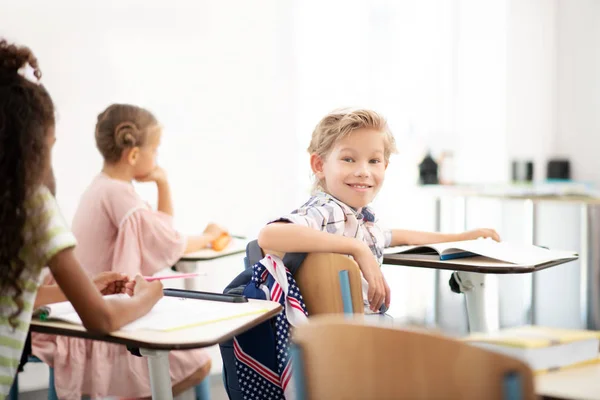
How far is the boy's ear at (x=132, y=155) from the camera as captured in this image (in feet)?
8.84

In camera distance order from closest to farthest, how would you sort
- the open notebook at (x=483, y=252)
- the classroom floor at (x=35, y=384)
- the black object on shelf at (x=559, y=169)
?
the open notebook at (x=483, y=252) < the classroom floor at (x=35, y=384) < the black object on shelf at (x=559, y=169)

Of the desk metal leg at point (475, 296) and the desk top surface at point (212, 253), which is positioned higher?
the desk top surface at point (212, 253)

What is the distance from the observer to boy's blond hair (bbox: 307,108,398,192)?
204 cm

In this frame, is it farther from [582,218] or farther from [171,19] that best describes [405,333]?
[582,218]

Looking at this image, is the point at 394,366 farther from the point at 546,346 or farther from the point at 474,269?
the point at 474,269

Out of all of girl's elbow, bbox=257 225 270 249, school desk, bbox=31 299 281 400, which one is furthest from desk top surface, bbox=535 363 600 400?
girl's elbow, bbox=257 225 270 249

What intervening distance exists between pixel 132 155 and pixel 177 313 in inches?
51.2

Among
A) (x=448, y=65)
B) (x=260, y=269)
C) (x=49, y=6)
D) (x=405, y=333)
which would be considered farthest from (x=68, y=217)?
(x=448, y=65)

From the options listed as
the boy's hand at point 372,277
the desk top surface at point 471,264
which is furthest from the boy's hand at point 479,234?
the boy's hand at point 372,277

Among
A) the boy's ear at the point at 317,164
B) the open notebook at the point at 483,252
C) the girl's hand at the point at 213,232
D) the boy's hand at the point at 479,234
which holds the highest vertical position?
the boy's ear at the point at 317,164

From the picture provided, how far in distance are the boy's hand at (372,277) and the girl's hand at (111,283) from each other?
562 mm

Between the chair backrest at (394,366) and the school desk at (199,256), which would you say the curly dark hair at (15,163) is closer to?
the chair backrest at (394,366)

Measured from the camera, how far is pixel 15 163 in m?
1.39

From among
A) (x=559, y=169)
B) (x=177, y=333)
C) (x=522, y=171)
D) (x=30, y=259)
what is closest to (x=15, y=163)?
(x=30, y=259)
